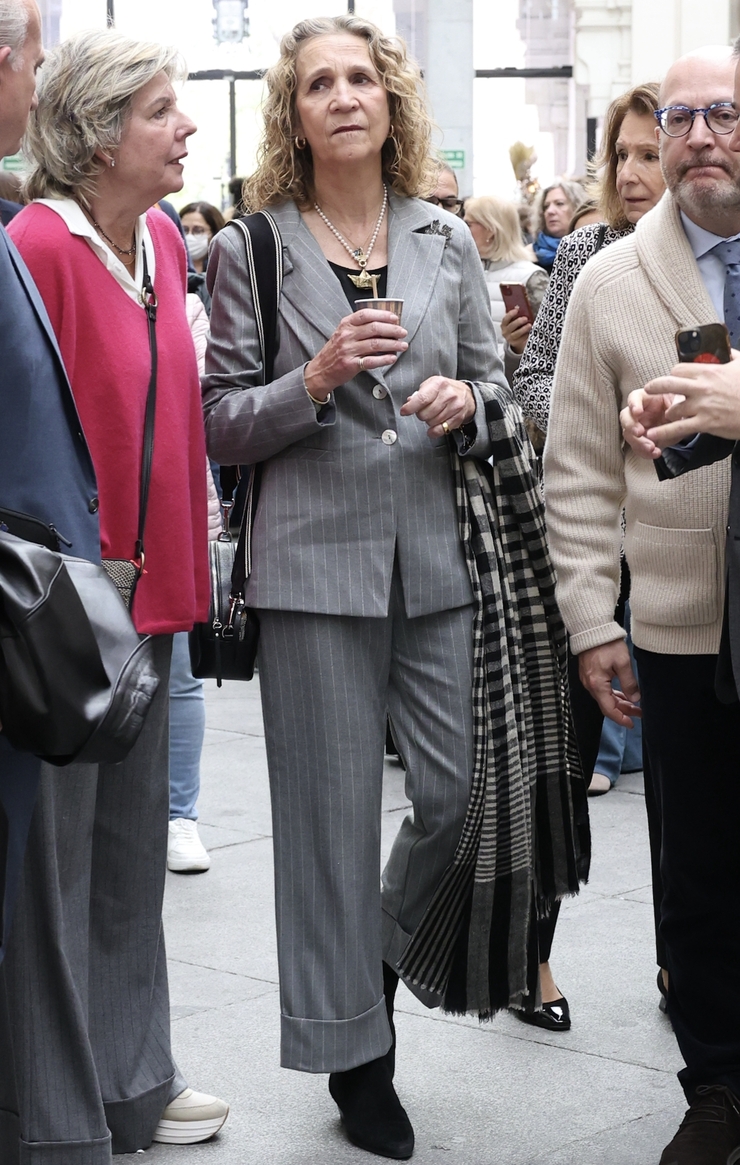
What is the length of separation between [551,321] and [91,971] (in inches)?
95.7

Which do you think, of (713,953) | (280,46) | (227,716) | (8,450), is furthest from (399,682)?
(227,716)

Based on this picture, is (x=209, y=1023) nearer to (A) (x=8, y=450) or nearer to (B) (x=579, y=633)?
(B) (x=579, y=633)

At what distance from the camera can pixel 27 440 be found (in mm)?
2629

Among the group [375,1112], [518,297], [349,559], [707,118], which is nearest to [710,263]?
[707,118]

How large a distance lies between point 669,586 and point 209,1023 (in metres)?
1.71

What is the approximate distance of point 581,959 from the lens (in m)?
4.44

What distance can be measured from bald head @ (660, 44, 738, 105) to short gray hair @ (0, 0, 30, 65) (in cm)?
130

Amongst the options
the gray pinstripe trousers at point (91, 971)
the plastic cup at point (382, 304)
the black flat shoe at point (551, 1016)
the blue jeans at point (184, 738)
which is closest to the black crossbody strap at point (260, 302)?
the gray pinstripe trousers at point (91, 971)

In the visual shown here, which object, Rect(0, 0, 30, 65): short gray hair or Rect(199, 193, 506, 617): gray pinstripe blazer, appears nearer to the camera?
Rect(0, 0, 30, 65): short gray hair

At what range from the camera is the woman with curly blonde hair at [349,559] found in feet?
10.8

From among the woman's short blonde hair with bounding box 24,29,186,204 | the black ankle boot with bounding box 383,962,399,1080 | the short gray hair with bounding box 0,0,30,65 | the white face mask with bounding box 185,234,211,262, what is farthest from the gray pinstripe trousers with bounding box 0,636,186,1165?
the white face mask with bounding box 185,234,211,262

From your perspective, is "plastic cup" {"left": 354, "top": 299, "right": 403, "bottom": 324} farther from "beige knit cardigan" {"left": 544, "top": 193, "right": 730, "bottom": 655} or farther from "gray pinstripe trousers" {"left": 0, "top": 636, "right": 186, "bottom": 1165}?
"gray pinstripe trousers" {"left": 0, "top": 636, "right": 186, "bottom": 1165}

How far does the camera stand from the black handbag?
132 inches

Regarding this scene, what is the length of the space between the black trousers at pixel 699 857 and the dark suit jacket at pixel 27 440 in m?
1.21
